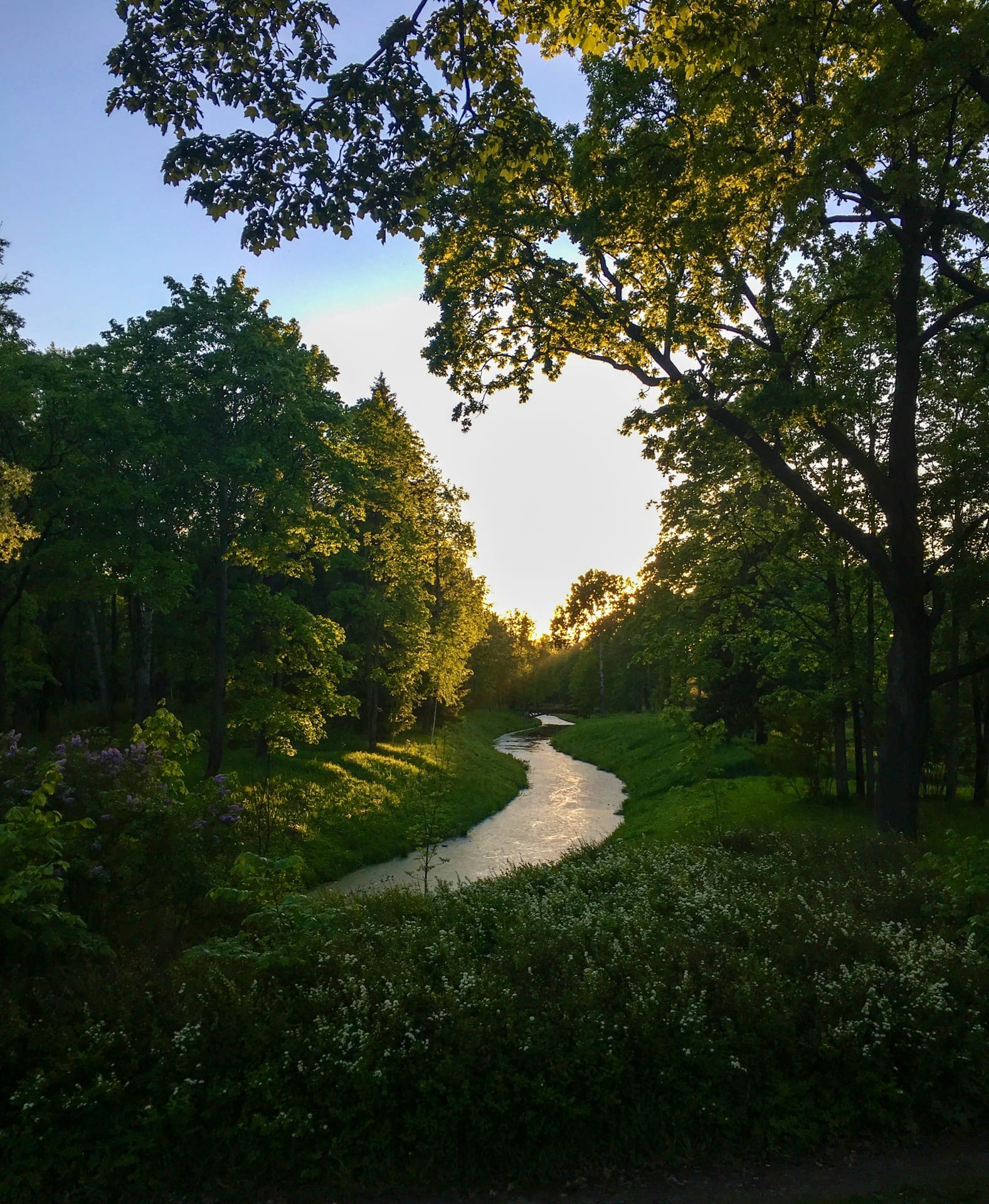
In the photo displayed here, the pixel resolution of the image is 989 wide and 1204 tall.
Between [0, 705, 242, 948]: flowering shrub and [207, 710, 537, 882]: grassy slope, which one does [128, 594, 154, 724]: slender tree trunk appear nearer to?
[207, 710, 537, 882]: grassy slope

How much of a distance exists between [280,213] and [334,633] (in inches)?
671

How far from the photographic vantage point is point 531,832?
22891 millimetres

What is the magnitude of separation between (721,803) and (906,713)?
7.84 metres

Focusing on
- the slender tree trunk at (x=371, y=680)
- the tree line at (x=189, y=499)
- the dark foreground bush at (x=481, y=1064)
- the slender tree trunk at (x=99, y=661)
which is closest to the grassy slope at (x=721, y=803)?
the dark foreground bush at (x=481, y=1064)

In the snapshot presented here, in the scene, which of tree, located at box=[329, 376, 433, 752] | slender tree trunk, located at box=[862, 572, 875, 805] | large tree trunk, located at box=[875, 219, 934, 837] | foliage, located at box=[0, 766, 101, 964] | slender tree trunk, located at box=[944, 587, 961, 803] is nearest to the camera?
foliage, located at box=[0, 766, 101, 964]

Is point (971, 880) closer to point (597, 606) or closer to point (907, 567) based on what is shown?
point (907, 567)

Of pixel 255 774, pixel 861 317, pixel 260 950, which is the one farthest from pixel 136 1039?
pixel 255 774

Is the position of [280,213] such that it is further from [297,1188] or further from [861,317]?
[861,317]

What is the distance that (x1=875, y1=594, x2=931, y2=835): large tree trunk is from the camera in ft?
37.9

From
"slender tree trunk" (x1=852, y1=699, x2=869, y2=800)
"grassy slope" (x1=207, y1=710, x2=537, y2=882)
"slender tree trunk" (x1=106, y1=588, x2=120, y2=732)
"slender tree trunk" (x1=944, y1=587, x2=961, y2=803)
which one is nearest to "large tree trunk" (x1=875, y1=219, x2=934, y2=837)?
"slender tree trunk" (x1=944, y1=587, x2=961, y2=803)

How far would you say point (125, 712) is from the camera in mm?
28672

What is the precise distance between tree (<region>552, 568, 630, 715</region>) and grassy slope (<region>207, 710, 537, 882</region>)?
4431cm

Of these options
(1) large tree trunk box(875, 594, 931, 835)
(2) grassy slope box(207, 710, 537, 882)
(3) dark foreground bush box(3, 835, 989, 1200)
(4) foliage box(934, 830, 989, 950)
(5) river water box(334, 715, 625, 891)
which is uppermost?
(1) large tree trunk box(875, 594, 931, 835)

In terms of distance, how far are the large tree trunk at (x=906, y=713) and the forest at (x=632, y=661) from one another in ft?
0.21
